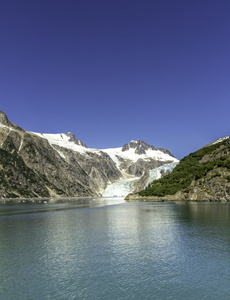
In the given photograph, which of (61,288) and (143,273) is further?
(143,273)

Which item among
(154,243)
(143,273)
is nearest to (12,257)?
(143,273)

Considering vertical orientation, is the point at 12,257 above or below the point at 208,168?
below

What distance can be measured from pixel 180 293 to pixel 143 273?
597 centimetres

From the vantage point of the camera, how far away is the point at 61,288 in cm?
2575

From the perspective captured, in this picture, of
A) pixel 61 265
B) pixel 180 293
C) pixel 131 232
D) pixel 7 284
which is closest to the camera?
pixel 180 293

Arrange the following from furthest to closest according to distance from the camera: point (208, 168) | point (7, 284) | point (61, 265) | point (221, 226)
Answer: point (208, 168)
point (221, 226)
point (61, 265)
point (7, 284)

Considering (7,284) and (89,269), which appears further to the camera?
(89,269)

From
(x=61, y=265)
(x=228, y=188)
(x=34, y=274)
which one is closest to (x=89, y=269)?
(x=61, y=265)

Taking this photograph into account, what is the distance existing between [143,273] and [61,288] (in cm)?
919

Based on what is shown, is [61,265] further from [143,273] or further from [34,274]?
[143,273]

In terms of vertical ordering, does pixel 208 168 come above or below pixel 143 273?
above

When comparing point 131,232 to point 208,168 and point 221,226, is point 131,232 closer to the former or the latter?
point 221,226

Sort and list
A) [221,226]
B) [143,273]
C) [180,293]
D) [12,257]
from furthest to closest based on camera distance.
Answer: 1. [221,226]
2. [12,257]
3. [143,273]
4. [180,293]

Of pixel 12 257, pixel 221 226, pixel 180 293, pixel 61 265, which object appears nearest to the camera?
pixel 180 293
